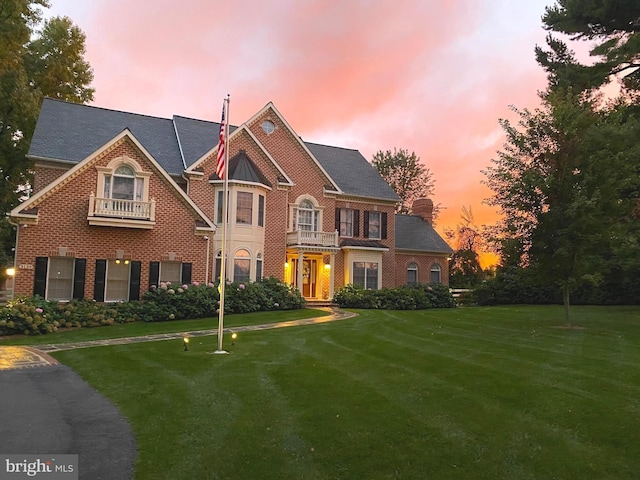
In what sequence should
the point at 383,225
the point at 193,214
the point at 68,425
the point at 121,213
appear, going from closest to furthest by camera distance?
1. the point at 68,425
2. the point at 121,213
3. the point at 193,214
4. the point at 383,225

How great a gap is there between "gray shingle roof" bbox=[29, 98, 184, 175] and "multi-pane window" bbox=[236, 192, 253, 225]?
11.1 ft

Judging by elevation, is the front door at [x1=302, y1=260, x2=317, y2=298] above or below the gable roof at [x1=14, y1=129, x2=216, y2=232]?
below

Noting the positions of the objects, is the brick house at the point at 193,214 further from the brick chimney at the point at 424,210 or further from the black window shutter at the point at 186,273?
the brick chimney at the point at 424,210

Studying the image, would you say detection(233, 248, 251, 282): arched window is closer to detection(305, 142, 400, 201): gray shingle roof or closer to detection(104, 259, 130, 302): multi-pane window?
detection(104, 259, 130, 302): multi-pane window

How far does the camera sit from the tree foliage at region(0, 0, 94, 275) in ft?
84.7

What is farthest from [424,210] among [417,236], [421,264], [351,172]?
[351,172]

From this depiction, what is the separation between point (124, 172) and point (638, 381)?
1898cm

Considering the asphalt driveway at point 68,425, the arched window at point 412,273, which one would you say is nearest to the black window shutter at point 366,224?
the arched window at point 412,273

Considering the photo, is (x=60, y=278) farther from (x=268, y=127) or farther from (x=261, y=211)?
(x=268, y=127)

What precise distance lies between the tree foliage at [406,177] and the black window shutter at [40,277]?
145ft

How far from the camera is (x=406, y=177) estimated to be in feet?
189

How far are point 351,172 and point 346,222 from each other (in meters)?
4.25

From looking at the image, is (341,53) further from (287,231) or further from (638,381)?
(638,381)

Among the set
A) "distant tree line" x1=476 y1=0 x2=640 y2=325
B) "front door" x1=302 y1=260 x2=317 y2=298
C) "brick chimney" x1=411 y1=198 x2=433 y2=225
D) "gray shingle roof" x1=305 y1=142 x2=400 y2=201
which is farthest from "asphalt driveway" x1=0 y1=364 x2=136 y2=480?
"brick chimney" x1=411 y1=198 x2=433 y2=225
